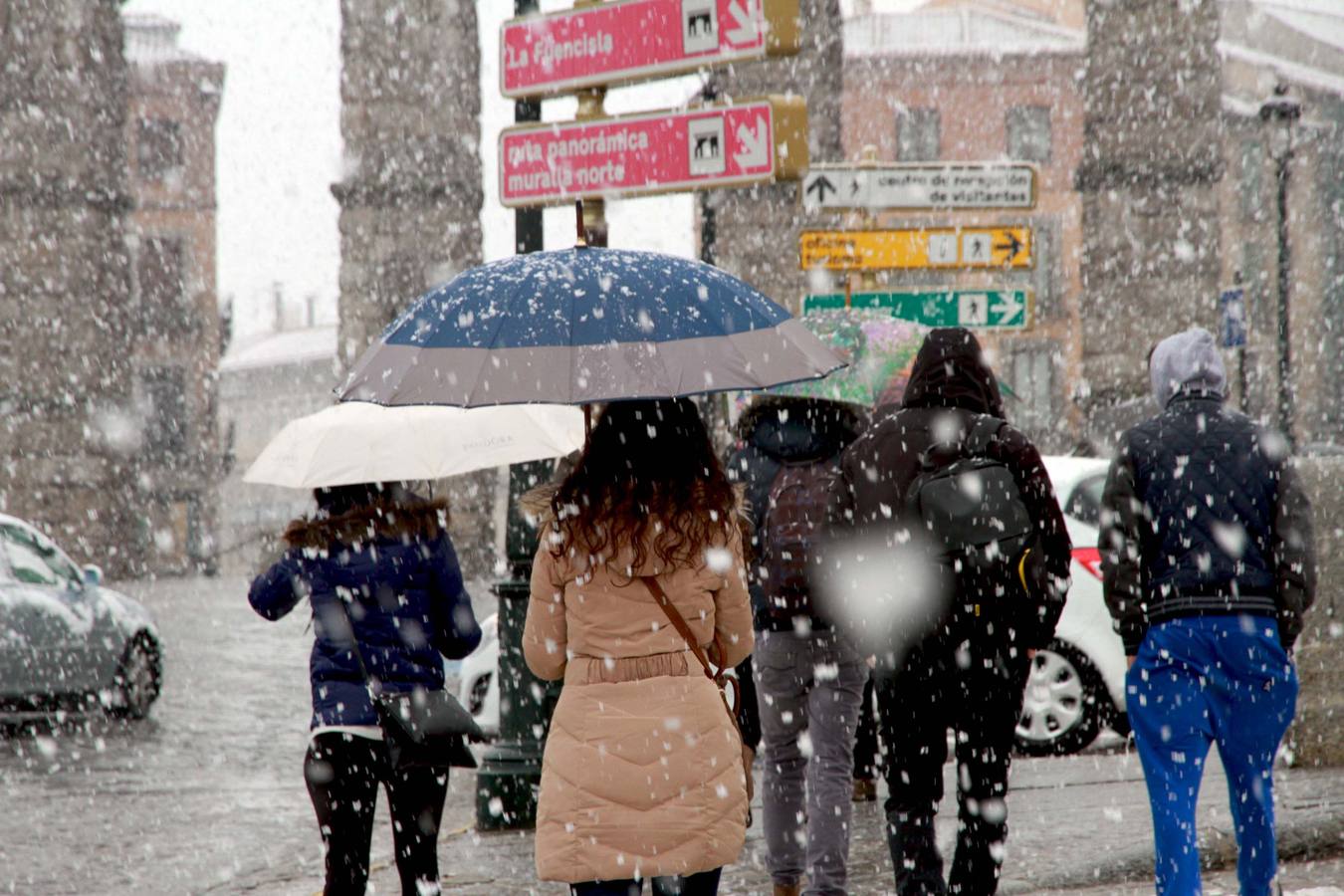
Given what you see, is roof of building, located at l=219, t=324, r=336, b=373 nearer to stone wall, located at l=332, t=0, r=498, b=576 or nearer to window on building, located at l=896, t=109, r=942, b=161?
window on building, located at l=896, t=109, r=942, b=161

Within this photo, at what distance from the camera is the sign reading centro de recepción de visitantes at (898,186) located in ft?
39.3

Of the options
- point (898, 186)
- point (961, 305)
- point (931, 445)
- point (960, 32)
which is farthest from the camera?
point (960, 32)

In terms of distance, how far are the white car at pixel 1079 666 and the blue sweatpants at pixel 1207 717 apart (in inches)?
166

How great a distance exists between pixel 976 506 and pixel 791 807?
1430 mm

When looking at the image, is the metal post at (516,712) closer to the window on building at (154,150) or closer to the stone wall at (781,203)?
the stone wall at (781,203)

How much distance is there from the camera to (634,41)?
7.26 meters

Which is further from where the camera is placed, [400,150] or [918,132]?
[918,132]

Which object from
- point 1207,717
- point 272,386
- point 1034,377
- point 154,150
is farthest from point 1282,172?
point 272,386

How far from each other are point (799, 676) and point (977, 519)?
111 centimetres

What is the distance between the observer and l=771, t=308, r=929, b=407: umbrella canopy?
6.51m

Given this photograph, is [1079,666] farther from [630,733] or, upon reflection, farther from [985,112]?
[985,112]

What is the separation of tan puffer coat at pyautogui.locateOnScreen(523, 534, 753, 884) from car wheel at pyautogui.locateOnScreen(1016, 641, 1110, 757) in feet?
18.6

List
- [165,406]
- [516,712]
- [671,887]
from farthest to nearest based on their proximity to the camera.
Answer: [165,406] → [516,712] → [671,887]

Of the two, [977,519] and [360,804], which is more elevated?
[977,519]
